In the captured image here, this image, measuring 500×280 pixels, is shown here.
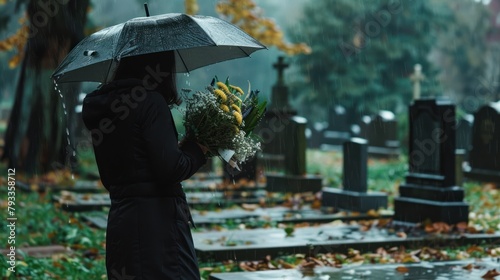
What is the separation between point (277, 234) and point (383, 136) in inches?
653

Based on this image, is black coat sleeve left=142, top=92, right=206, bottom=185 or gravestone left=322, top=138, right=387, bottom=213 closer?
black coat sleeve left=142, top=92, right=206, bottom=185

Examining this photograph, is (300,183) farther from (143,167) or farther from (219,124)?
(143,167)

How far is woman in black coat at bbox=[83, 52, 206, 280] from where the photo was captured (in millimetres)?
4156

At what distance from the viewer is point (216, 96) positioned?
4609 millimetres

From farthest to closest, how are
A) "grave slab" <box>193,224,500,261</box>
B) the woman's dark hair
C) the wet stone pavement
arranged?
"grave slab" <box>193,224,500,261</box>
the wet stone pavement
the woman's dark hair

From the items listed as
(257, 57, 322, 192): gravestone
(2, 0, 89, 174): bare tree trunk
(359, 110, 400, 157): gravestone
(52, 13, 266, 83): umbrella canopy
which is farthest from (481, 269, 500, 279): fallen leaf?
(359, 110, 400, 157): gravestone

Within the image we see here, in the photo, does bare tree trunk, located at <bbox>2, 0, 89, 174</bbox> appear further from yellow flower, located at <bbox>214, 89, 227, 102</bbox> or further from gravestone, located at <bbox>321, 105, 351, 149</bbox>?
gravestone, located at <bbox>321, 105, 351, 149</bbox>

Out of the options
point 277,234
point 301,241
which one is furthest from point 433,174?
point 301,241

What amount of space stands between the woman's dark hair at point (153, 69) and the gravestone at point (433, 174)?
22.6 feet

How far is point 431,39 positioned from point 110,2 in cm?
2328

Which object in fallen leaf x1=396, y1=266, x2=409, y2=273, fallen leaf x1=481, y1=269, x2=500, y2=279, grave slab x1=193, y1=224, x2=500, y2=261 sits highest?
grave slab x1=193, y1=224, x2=500, y2=261

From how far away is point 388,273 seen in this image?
7.10 metres

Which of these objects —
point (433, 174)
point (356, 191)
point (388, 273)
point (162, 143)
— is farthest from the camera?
point (356, 191)

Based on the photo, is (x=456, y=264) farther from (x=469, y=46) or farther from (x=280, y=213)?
(x=469, y=46)
